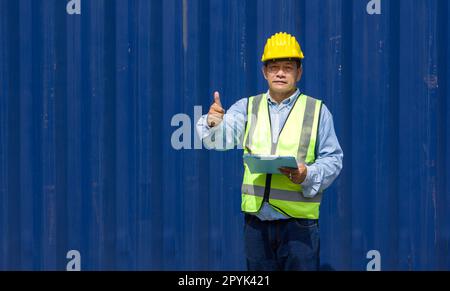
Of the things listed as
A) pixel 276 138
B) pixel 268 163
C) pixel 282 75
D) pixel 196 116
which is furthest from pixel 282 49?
pixel 196 116

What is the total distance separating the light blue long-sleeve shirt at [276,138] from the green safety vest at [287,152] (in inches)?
1.1

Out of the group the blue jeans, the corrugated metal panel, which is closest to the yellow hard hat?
the blue jeans

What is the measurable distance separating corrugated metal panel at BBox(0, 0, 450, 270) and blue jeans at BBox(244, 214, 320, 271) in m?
0.93

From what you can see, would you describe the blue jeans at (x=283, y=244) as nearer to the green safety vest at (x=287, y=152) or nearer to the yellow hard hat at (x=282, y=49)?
the green safety vest at (x=287, y=152)

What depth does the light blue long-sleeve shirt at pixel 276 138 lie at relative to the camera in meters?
3.15

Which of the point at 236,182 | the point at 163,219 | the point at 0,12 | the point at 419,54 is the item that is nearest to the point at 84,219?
the point at 163,219

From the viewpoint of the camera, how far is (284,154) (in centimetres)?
318

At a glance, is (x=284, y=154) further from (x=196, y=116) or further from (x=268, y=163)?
(x=196, y=116)

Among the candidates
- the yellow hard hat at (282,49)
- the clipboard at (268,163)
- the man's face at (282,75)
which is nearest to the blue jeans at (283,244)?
the clipboard at (268,163)

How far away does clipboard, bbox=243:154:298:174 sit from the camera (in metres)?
2.96

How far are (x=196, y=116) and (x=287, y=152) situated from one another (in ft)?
3.59

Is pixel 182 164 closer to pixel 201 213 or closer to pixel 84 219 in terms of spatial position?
pixel 201 213

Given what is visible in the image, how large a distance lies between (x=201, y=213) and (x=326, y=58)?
3.89 ft

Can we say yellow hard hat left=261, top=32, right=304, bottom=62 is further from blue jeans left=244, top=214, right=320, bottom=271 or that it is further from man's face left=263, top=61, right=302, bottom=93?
blue jeans left=244, top=214, right=320, bottom=271
